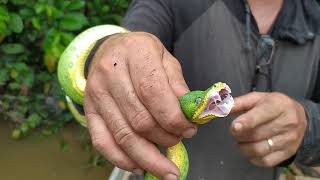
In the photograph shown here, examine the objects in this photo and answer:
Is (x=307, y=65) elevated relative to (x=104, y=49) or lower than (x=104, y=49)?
lower

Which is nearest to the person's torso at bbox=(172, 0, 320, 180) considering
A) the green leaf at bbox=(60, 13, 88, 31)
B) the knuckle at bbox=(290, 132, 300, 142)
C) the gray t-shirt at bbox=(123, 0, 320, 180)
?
the gray t-shirt at bbox=(123, 0, 320, 180)

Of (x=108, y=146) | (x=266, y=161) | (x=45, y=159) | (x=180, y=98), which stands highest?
(x=180, y=98)

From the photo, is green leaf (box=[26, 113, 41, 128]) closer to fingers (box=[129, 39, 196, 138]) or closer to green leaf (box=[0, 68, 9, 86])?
green leaf (box=[0, 68, 9, 86])

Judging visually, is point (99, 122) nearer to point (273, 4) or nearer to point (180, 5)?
point (180, 5)

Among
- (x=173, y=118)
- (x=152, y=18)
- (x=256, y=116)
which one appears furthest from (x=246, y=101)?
(x=152, y=18)

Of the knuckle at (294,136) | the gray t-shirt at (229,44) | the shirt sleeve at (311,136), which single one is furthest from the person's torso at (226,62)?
the knuckle at (294,136)

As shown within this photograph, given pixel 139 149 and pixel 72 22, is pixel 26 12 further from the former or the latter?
pixel 139 149

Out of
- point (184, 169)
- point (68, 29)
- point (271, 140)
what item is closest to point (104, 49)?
point (184, 169)

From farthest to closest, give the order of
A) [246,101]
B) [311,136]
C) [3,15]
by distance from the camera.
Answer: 1. [3,15]
2. [311,136]
3. [246,101]
